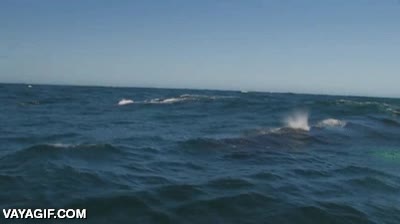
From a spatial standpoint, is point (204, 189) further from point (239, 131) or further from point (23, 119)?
point (23, 119)

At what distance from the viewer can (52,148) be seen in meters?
17.8

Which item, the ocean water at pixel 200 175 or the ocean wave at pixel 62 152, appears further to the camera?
the ocean wave at pixel 62 152

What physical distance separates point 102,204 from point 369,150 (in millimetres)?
16822

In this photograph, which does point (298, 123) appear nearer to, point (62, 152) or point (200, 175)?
point (200, 175)

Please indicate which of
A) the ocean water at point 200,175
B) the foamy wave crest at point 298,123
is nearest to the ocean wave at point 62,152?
the ocean water at point 200,175

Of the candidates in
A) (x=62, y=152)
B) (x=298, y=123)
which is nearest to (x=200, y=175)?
(x=62, y=152)

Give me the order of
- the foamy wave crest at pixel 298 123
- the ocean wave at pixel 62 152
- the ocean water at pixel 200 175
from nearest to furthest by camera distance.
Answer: the ocean water at pixel 200 175
the ocean wave at pixel 62 152
the foamy wave crest at pixel 298 123

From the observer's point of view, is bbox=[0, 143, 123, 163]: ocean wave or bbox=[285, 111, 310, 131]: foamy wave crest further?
bbox=[285, 111, 310, 131]: foamy wave crest

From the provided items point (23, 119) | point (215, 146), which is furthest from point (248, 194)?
point (23, 119)

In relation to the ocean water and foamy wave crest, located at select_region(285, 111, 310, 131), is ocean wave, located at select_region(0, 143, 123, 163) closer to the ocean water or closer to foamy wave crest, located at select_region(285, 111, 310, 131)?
the ocean water

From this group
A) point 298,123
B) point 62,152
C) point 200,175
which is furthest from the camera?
point 298,123

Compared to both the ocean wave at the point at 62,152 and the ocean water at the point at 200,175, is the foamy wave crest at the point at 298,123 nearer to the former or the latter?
the ocean water at the point at 200,175

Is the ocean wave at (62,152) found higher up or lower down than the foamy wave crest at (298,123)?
lower down

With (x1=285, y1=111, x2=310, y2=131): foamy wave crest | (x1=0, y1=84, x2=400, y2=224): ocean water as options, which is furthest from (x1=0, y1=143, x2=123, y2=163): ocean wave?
(x1=285, y1=111, x2=310, y2=131): foamy wave crest
